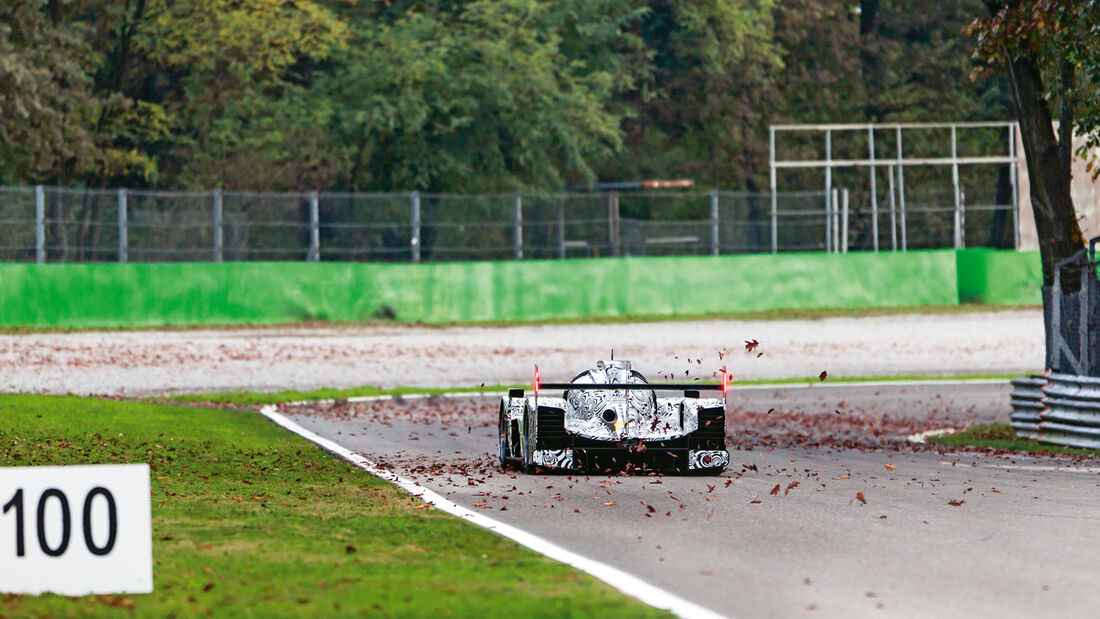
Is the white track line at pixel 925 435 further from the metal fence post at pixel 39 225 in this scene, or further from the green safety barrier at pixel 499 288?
the metal fence post at pixel 39 225

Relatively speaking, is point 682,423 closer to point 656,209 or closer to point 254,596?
point 254,596

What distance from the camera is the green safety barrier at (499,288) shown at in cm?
3691

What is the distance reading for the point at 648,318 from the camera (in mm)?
41594

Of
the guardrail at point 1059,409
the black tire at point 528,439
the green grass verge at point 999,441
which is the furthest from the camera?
the green grass verge at point 999,441

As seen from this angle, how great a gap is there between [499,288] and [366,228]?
11.5ft

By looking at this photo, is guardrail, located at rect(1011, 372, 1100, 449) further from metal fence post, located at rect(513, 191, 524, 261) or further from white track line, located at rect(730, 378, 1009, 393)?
metal fence post, located at rect(513, 191, 524, 261)

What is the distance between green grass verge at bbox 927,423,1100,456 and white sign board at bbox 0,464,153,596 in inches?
457

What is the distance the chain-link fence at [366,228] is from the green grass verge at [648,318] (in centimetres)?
169

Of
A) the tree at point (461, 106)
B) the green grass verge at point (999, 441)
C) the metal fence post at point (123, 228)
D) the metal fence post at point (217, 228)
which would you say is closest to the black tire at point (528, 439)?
the green grass verge at point (999, 441)

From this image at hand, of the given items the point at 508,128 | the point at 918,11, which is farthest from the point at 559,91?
the point at 918,11

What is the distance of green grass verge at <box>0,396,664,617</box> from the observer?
7.79 m

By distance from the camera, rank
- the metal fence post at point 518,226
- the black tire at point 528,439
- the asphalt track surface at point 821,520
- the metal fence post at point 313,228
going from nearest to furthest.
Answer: the asphalt track surface at point 821,520, the black tire at point 528,439, the metal fence post at point 313,228, the metal fence post at point 518,226

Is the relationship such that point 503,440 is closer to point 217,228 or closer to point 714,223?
point 217,228

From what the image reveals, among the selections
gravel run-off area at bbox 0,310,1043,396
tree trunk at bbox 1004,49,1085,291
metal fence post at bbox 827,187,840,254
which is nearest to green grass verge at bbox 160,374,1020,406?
gravel run-off area at bbox 0,310,1043,396
